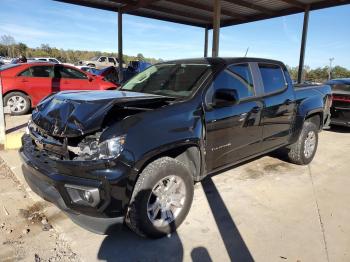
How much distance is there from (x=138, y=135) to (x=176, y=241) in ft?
3.85

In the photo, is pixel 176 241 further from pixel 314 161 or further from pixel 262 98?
pixel 314 161

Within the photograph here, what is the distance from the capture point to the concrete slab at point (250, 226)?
3057 mm

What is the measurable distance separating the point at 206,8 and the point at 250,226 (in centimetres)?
1257

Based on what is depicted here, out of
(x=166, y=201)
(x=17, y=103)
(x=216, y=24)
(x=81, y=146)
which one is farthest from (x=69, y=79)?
(x=166, y=201)

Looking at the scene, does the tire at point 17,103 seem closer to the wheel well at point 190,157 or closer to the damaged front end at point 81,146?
the damaged front end at point 81,146

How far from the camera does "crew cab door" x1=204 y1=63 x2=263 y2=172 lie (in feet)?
12.1

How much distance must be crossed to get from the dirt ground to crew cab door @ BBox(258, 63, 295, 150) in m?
3.02

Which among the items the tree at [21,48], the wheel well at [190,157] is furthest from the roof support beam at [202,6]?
the tree at [21,48]

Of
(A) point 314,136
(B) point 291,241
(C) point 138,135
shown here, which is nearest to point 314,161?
(A) point 314,136

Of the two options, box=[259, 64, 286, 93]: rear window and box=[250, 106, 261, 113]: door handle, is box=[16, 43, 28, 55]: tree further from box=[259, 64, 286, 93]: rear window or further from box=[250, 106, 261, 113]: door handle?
box=[250, 106, 261, 113]: door handle

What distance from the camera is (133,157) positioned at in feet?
9.37

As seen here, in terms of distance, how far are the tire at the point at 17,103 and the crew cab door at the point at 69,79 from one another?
93 centimetres

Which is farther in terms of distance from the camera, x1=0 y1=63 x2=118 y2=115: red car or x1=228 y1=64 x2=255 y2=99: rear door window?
x1=0 y1=63 x2=118 y2=115: red car

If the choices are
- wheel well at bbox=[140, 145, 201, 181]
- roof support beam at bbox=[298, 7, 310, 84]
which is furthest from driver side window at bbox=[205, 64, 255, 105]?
roof support beam at bbox=[298, 7, 310, 84]
